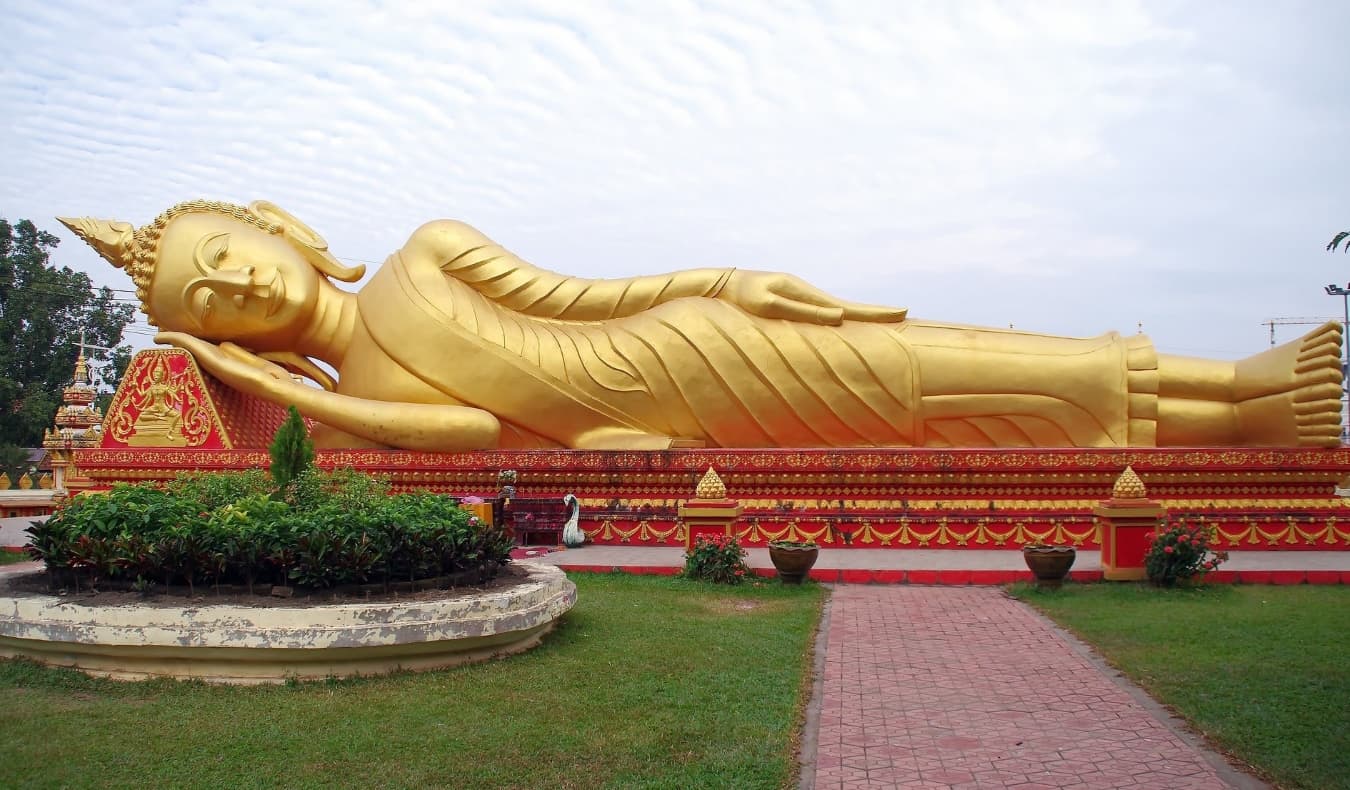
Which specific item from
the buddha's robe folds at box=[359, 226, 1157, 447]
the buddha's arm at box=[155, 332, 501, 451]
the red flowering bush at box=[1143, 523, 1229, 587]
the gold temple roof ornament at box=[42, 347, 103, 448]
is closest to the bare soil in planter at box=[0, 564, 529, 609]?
the red flowering bush at box=[1143, 523, 1229, 587]

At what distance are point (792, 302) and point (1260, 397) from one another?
5.45m

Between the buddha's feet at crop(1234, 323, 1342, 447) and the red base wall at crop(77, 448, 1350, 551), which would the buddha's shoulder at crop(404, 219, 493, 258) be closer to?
the red base wall at crop(77, 448, 1350, 551)

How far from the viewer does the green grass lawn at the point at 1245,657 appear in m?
4.25

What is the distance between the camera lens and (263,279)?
490 inches

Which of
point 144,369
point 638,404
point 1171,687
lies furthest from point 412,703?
point 144,369

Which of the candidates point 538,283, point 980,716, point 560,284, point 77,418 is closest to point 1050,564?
point 980,716

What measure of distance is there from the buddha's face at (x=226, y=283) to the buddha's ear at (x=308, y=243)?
445 millimetres

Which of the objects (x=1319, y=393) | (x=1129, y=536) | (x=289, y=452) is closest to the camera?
(x=289, y=452)

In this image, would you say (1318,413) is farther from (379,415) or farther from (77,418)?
(77,418)

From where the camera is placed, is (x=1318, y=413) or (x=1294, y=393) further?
(x=1294, y=393)

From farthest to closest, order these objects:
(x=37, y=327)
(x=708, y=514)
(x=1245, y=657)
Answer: (x=37, y=327) → (x=708, y=514) → (x=1245, y=657)

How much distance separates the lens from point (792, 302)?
12.0m

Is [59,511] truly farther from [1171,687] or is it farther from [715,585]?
[1171,687]

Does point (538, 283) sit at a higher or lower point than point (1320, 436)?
higher
